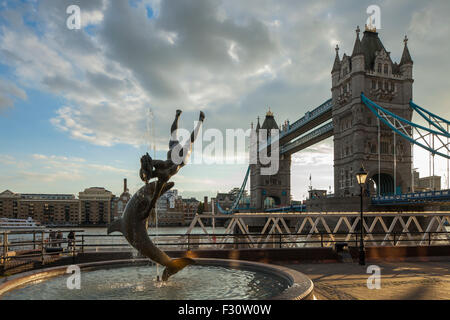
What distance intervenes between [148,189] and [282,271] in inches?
135

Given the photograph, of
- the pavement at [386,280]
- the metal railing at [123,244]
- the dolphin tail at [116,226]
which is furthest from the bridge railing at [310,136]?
the dolphin tail at [116,226]

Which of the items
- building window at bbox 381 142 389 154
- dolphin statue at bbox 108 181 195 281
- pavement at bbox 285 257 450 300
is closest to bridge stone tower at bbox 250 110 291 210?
building window at bbox 381 142 389 154

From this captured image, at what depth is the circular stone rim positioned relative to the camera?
545 cm

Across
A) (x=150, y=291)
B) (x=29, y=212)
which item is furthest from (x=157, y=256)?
(x=29, y=212)

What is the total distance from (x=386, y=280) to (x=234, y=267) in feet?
13.8

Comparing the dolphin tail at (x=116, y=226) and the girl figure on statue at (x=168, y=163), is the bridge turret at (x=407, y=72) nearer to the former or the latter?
the girl figure on statue at (x=168, y=163)

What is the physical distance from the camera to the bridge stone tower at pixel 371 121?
53.4 m

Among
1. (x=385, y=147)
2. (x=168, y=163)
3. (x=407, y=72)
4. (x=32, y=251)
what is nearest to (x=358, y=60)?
(x=407, y=72)

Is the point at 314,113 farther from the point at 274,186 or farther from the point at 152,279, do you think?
the point at 152,279

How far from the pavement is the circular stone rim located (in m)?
0.88

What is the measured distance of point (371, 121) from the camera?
5472 cm

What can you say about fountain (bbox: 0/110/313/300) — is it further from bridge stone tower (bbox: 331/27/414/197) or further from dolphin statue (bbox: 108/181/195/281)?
bridge stone tower (bbox: 331/27/414/197)

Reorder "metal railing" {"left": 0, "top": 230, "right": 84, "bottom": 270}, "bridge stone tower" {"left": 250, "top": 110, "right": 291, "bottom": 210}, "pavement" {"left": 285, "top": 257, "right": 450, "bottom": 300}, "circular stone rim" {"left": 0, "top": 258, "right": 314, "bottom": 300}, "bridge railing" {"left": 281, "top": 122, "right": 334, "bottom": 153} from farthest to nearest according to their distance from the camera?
"bridge stone tower" {"left": 250, "top": 110, "right": 291, "bottom": 210} < "bridge railing" {"left": 281, "top": 122, "right": 334, "bottom": 153} < "metal railing" {"left": 0, "top": 230, "right": 84, "bottom": 270} < "pavement" {"left": 285, "top": 257, "right": 450, "bottom": 300} < "circular stone rim" {"left": 0, "top": 258, "right": 314, "bottom": 300}

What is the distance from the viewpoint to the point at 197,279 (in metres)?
7.97
